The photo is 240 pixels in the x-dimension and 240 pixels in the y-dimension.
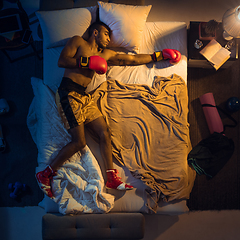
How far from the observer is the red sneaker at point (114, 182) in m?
1.66

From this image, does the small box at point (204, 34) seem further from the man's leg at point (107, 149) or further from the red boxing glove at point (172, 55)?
the man's leg at point (107, 149)

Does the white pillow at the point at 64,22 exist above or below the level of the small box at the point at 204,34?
above

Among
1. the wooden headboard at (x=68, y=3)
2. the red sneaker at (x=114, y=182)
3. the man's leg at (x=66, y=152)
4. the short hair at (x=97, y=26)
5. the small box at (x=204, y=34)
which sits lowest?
the red sneaker at (x=114, y=182)

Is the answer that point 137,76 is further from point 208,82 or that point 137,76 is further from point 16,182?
point 16,182

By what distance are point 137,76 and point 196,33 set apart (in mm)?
787

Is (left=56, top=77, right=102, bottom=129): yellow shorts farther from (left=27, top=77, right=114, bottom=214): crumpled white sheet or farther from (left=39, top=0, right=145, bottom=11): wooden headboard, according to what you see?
(left=39, top=0, right=145, bottom=11): wooden headboard

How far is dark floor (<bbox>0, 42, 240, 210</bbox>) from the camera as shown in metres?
2.11

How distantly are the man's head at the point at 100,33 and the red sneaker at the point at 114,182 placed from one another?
1.23 metres

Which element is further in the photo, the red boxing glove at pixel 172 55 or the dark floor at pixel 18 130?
the dark floor at pixel 18 130

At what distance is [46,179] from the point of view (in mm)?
1647

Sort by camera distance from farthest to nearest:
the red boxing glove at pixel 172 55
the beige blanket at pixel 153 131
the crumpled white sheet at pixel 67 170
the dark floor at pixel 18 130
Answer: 1. the dark floor at pixel 18 130
2. the red boxing glove at pixel 172 55
3. the beige blanket at pixel 153 131
4. the crumpled white sheet at pixel 67 170

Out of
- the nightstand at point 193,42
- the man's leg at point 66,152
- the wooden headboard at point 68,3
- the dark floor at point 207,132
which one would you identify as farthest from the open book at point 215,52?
the man's leg at point 66,152

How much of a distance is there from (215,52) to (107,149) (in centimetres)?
151

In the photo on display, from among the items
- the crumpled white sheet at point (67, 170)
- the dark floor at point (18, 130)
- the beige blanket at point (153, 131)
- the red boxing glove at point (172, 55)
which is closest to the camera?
the crumpled white sheet at point (67, 170)
